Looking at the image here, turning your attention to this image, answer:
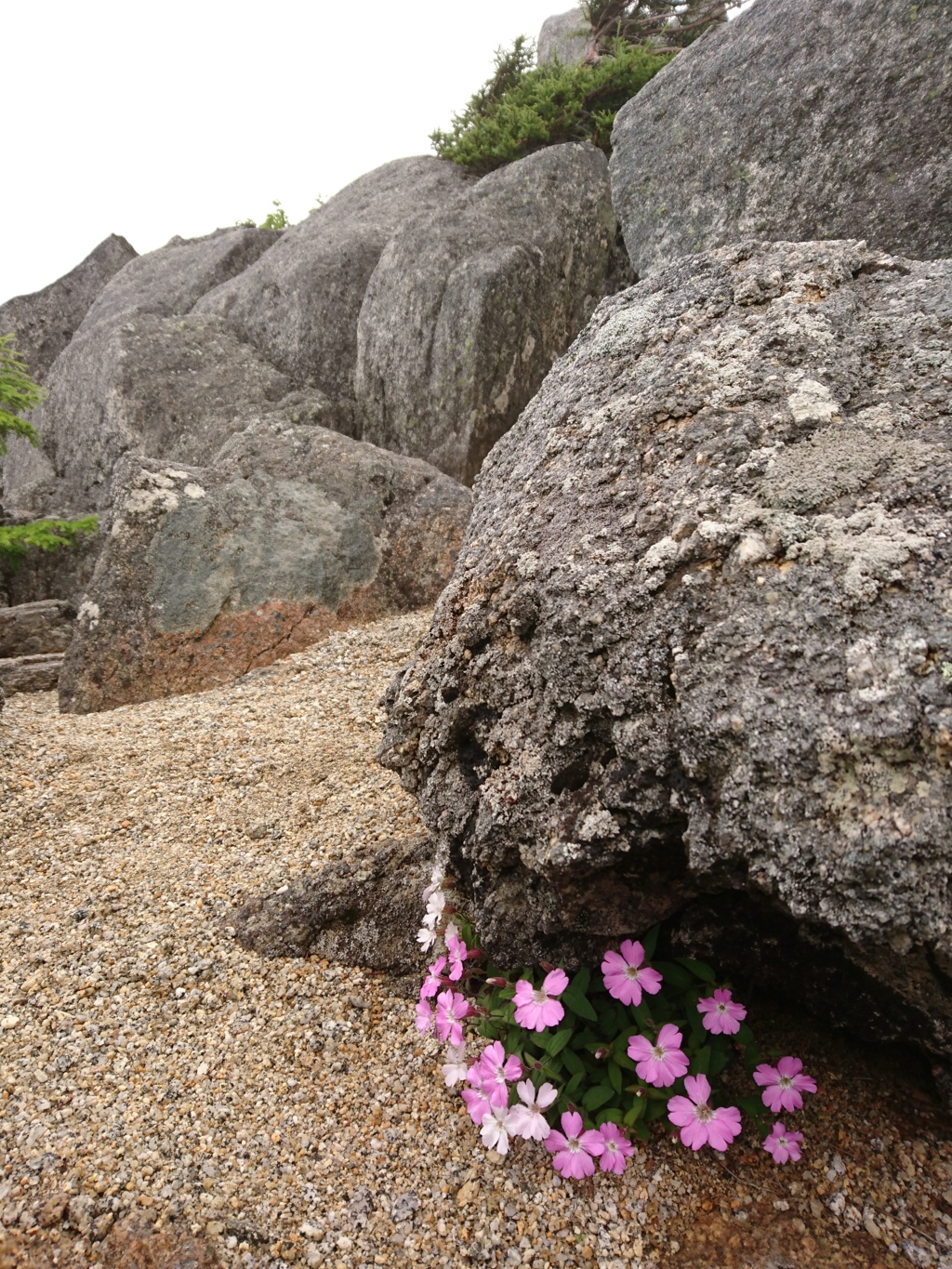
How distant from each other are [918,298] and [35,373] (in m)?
14.4

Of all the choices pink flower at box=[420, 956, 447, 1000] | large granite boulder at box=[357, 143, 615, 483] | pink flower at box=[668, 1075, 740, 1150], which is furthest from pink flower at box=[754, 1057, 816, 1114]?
large granite boulder at box=[357, 143, 615, 483]

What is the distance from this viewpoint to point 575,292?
386 inches

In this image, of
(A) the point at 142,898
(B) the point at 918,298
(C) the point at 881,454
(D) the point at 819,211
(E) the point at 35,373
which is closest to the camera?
(C) the point at 881,454

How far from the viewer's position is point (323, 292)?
11.0 m

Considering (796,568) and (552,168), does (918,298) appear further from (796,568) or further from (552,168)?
(552,168)

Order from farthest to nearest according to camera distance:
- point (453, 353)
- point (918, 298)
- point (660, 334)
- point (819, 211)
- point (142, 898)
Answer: point (453, 353), point (819, 211), point (142, 898), point (660, 334), point (918, 298)

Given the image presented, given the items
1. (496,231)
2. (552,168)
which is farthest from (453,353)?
(552,168)

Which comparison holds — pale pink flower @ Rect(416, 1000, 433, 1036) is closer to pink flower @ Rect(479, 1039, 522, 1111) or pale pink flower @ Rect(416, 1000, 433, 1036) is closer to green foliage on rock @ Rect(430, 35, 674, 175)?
pink flower @ Rect(479, 1039, 522, 1111)

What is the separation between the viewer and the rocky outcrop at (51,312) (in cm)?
1434

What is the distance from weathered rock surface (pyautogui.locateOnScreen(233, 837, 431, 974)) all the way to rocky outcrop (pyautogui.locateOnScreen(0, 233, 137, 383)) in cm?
1318

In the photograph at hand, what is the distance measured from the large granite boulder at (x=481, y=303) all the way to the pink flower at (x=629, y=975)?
24.8ft

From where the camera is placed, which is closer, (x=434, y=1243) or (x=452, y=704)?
(x=434, y=1243)

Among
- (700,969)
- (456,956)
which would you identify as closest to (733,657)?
(700,969)

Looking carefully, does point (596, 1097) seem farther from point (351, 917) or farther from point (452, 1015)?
point (351, 917)
